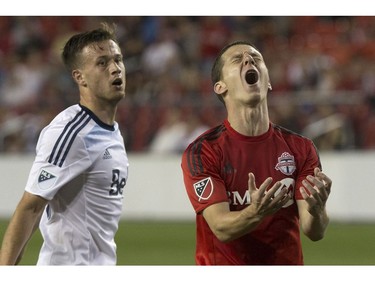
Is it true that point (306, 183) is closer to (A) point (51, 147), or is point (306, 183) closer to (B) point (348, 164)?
(A) point (51, 147)

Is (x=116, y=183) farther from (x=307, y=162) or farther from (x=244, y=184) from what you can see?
(x=307, y=162)

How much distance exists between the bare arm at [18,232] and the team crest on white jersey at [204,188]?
0.92m

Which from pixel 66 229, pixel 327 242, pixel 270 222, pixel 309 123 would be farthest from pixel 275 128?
pixel 309 123

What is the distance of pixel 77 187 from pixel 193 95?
10.5 m

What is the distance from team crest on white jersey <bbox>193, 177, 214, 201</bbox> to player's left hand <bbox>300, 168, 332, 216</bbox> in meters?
0.49

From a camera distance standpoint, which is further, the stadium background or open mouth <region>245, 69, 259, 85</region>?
the stadium background

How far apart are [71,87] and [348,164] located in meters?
5.08

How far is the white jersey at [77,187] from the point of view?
493 centimetres

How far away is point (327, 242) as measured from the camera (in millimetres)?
12586

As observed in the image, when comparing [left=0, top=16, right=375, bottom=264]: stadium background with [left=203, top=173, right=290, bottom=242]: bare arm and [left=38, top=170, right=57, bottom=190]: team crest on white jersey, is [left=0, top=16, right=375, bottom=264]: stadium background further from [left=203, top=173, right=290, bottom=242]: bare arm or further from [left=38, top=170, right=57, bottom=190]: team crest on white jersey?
[left=203, top=173, right=290, bottom=242]: bare arm

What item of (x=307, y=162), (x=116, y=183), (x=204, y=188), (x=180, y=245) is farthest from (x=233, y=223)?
(x=180, y=245)

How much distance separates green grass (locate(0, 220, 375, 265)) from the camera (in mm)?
10680

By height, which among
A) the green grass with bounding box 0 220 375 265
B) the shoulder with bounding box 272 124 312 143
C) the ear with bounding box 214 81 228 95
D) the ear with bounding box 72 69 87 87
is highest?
the green grass with bounding box 0 220 375 265

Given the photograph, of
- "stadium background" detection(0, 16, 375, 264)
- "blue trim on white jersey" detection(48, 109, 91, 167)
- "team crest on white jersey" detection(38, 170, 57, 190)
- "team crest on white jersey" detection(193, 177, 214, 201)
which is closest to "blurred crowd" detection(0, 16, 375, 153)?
"stadium background" detection(0, 16, 375, 264)
